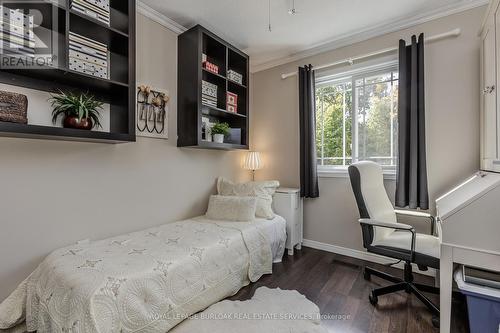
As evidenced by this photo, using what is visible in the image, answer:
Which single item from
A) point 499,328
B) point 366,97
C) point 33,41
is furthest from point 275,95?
point 499,328

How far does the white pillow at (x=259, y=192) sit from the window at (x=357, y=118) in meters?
0.80

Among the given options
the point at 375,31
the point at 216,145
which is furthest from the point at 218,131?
the point at 375,31

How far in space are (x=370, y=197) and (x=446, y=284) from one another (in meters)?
0.81

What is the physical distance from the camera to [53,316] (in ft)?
3.90

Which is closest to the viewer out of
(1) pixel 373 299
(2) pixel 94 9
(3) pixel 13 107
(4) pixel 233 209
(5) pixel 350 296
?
(3) pixel 13 107

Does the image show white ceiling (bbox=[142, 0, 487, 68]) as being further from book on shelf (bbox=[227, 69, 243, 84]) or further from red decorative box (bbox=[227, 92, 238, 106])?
red decorative box (bbox=[227, 92, 238, 106])

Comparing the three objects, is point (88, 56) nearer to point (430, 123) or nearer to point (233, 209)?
point (233, 209)

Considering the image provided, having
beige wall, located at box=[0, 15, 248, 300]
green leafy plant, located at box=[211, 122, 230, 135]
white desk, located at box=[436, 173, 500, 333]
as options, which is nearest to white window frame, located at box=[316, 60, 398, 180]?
white desk, located at box=[436, 173, 500, 333]

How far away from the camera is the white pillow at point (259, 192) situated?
257 centimetres

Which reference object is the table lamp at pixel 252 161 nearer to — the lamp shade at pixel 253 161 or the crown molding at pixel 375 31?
the lamp shade at pixel 253 161

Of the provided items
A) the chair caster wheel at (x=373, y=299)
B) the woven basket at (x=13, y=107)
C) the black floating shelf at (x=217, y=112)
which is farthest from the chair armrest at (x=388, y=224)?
the woven basket at (x=13, y=107)

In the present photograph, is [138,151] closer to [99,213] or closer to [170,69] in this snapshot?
[99,213]

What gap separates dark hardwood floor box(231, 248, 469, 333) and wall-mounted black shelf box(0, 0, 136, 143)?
1749 mm

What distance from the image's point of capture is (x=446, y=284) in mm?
1291
